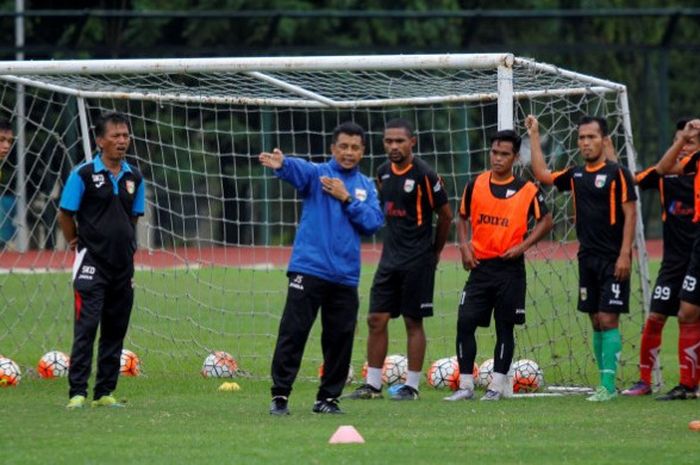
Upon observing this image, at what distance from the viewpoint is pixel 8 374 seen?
1221 cm

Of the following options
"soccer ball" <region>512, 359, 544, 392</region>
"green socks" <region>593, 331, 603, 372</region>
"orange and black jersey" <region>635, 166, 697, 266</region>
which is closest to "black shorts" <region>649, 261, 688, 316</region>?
"orange and black jersey" <region>635, 166, 697, 266</region>

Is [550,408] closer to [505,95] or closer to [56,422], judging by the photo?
[505,95]

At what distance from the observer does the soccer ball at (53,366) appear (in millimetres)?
12797

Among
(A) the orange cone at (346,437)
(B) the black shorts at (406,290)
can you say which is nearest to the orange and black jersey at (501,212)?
(B) the black shorts at (406,290)

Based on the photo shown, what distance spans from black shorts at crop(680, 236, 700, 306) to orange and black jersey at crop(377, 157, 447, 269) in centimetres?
188

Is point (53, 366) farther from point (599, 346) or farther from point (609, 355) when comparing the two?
point (609, 355)

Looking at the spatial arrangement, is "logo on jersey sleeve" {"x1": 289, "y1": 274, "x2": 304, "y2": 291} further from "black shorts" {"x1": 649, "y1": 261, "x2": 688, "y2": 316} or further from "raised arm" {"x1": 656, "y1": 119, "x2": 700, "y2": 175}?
"black shorts" {"x1": 649, "y1": 261, "x2": 688, "y2": 316}

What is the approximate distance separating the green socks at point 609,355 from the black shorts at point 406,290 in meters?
1.32

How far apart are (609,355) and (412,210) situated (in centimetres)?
183

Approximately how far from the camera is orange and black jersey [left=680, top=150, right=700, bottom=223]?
1093 cm

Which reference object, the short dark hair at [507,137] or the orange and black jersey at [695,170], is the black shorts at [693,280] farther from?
the short dark hair at [507,137]

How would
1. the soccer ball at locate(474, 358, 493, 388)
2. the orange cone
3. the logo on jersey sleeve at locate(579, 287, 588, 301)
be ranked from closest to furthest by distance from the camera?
the orange cone < the logo on jersey sleeve at locate(579, 287, 588, 301) < the soccer ball at locate(474, 358, 493, 388)

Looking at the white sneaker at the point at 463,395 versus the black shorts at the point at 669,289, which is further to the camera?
the black shorts at the point at 669,289

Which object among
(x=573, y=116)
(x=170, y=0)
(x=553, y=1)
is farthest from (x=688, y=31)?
(x=573, y=116)
